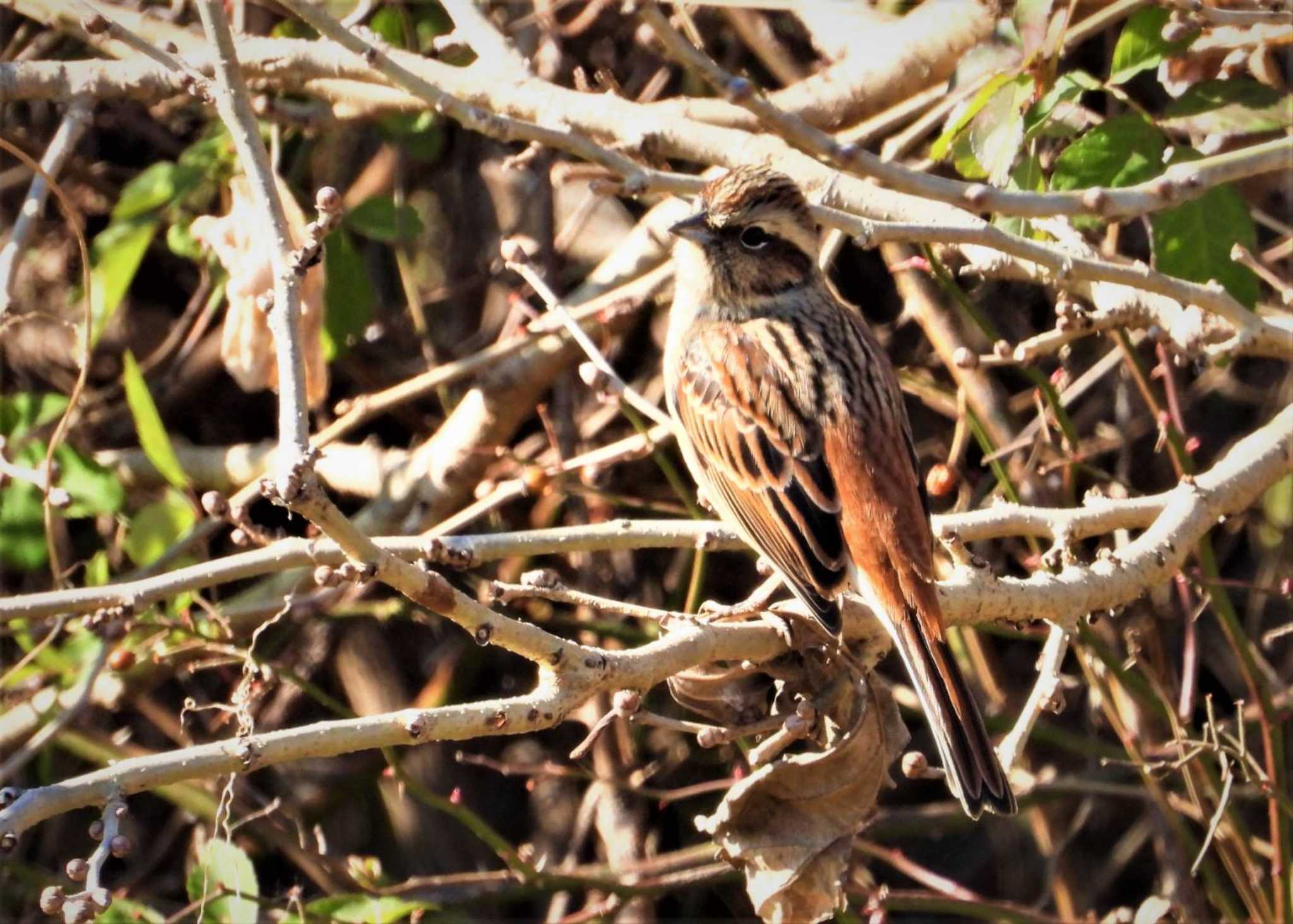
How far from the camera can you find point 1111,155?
3049mm

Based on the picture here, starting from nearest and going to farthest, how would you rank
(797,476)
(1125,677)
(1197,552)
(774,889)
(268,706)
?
(774,889) < (797,476) < (1125,677) < (1197,552) < (268,706)

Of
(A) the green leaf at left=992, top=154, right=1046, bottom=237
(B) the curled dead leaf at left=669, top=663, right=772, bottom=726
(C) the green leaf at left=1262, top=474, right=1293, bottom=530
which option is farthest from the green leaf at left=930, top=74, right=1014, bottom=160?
(C) the green leaf at left=1262, top=474, right=1293, bottom=530

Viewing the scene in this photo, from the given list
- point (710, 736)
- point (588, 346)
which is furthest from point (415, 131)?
point (710, 736)

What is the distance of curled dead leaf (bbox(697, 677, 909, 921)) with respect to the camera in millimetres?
2723

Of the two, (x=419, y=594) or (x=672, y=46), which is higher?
(x=672, y=46)

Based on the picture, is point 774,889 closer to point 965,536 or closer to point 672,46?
point 965,536

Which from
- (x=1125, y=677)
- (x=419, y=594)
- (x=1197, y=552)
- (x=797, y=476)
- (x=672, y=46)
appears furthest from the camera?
(x=1197, y=552)

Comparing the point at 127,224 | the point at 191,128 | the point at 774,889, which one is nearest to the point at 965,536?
the point at 774,889

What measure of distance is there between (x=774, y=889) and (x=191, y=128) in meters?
3.12

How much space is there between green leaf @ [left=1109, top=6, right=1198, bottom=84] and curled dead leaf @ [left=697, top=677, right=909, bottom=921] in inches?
50.8

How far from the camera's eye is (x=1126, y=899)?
4.85m

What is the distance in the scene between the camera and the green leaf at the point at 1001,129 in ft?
9.39

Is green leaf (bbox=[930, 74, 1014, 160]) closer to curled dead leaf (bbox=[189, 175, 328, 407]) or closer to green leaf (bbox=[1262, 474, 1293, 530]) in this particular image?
curled dead leaf (bbox=[189, 175, 328, 407])

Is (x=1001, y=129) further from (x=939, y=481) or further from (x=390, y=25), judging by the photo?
(x=390, y=25)
